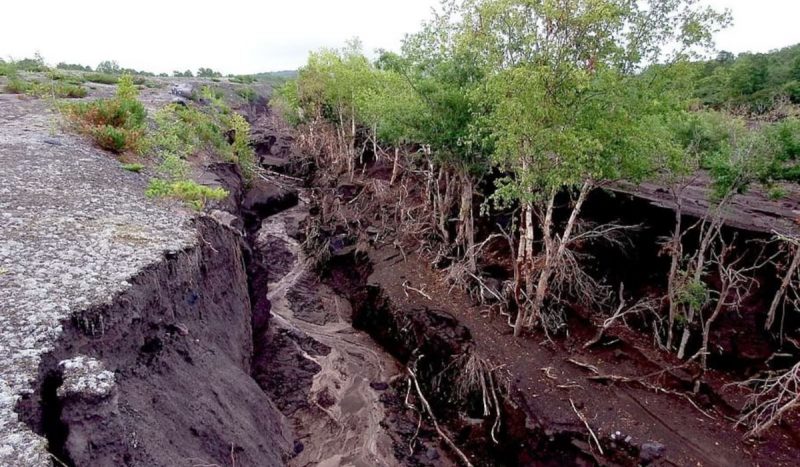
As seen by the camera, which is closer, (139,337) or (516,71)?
(139,337)

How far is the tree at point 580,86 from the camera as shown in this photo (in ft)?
29.9

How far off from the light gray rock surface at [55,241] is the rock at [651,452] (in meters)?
9.05

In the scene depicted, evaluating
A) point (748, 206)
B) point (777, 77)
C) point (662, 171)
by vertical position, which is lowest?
point (748, 206)

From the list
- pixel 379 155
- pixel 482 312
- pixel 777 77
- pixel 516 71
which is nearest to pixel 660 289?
pixel 482 312

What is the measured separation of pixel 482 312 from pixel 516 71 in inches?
281

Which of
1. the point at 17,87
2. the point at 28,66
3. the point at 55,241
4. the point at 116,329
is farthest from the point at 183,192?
the point at 28,66

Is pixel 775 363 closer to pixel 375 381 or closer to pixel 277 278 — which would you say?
pixel 375 381

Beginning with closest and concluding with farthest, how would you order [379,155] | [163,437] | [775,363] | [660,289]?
[163,437], [775,363], [660,289], [379,155]

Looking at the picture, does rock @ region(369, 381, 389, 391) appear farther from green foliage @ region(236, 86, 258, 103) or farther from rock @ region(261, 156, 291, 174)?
green foliage @ region(236, 86, 258, 103)

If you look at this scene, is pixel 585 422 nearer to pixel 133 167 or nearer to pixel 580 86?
pixel 580 86

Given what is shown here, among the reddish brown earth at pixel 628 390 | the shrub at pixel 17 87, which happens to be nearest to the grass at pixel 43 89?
the shrub at pixel 17 87

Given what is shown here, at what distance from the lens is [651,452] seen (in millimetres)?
8789

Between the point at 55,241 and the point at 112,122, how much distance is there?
8.18 metres

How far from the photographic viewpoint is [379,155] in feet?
93.4
